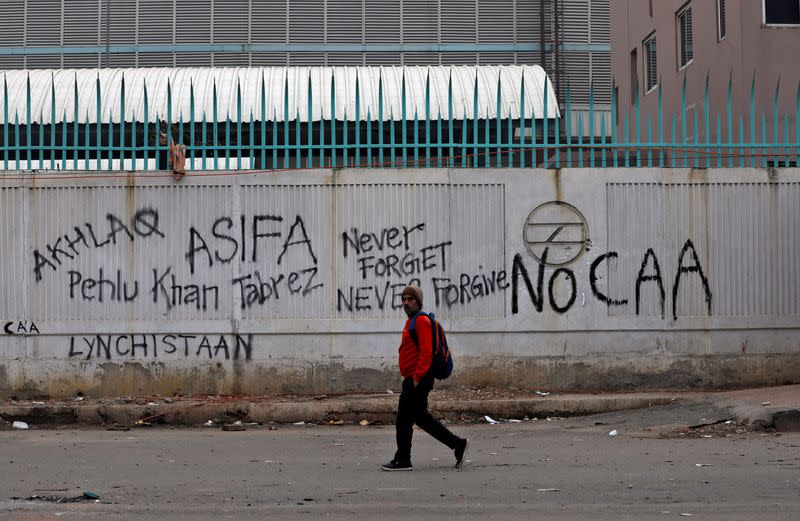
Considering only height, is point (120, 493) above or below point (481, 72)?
below

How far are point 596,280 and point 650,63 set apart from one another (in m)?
12.7

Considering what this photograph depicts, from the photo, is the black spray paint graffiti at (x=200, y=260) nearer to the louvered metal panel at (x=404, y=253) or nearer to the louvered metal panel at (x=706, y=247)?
the louvered metal panel at (x=404, y=253)

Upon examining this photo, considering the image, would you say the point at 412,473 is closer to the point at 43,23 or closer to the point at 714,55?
the point at 714,55

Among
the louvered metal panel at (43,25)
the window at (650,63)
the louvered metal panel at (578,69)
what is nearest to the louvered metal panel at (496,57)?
the louvered metal panel at (578,69)

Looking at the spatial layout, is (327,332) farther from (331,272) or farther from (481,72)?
(481,72)

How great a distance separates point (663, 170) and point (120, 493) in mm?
7064

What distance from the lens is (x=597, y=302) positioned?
469 inches

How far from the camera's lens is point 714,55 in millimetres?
19938

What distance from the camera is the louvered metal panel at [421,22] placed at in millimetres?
37125

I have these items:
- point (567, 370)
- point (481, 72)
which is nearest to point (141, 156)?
point (567, 370)

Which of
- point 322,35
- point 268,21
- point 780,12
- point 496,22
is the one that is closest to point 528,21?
point 496,22

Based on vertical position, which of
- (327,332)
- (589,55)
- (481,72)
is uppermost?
(589,55)

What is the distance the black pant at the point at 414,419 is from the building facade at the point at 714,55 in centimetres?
969

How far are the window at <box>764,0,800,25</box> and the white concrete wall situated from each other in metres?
8.13
